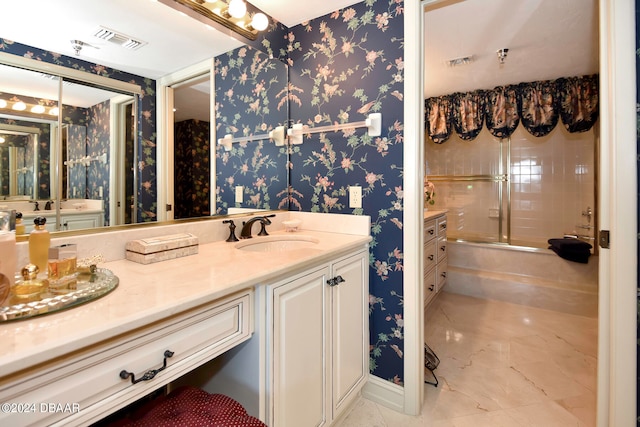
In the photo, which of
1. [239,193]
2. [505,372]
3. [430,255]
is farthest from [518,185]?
[239,193]

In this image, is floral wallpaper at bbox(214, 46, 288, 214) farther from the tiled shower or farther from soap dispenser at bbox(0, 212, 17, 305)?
the tiled shower

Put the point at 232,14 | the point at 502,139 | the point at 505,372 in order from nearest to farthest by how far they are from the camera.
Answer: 1. the point at 232,14
2. the point at 505,372
3. the point at 502,139

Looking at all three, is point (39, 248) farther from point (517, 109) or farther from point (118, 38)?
point (517, 109)

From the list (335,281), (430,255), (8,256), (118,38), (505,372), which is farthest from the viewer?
(430,255)

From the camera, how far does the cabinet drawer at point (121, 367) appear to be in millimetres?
547

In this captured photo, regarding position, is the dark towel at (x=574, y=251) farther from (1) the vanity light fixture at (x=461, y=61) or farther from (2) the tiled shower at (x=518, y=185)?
(1) the vanity light fixture at (x=461, y=61)

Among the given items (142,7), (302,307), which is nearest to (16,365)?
(302,307)

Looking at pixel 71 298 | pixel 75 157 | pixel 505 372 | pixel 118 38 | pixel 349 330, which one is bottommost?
pixel 505 372

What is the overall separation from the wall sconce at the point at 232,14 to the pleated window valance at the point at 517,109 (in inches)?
106

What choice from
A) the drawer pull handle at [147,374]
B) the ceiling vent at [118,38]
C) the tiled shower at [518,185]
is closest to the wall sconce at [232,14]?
the ceiling vent at [118,38]

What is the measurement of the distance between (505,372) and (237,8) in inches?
102

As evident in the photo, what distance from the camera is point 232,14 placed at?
61.6 inches

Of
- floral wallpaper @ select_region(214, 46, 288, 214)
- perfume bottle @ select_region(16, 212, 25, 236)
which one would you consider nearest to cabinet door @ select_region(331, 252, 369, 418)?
floral wallpaper @ select_region(214, 46, 288, 214)

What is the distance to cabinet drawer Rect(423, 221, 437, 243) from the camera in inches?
102
